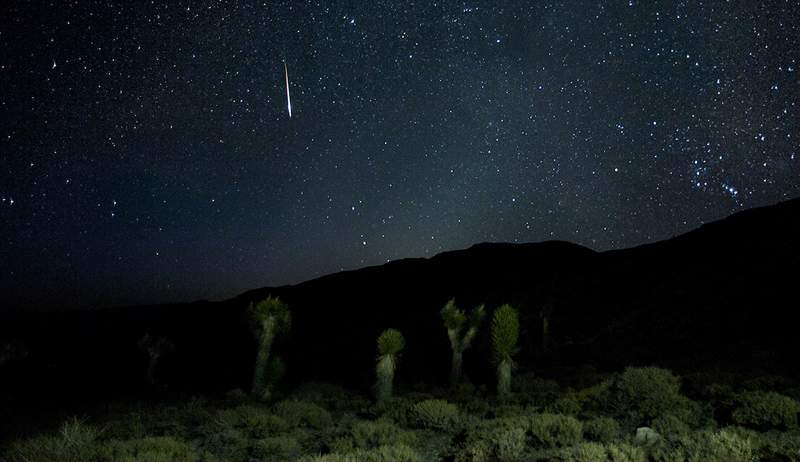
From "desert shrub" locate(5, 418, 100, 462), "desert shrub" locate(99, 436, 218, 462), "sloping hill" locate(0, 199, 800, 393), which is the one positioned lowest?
"sloping hill" locate(0, 199, 800, 393)

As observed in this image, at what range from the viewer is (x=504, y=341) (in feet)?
61.2

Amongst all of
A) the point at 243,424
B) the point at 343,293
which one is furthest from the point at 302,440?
the point at 343,293

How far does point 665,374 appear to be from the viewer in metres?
13.9

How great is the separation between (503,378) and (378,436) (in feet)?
29.4

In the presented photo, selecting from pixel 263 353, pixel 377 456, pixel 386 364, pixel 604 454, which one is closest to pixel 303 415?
pixel 386 364

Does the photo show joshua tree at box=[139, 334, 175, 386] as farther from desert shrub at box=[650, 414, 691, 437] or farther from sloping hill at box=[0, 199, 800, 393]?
desert shrub at box=[650, 414, 691, 437]

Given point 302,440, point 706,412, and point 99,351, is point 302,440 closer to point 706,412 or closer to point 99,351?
point 706,412

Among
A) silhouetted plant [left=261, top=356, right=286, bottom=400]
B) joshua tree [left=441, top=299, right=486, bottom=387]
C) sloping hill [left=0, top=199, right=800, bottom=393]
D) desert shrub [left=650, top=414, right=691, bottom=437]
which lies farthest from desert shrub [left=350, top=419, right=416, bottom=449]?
sloping hill [left=0, top=199, right=800, bottom=393]

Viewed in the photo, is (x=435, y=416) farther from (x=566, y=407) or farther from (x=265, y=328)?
(x=265, y=328)

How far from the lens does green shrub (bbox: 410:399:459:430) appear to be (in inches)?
461

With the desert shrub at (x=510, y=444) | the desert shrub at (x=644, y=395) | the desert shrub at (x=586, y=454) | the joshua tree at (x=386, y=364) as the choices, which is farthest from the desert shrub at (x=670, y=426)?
the joshua tree at (x=386, y=364)

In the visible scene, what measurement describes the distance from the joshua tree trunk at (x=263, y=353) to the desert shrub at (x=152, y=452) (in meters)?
11.7

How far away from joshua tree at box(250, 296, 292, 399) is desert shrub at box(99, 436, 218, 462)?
11776 mm

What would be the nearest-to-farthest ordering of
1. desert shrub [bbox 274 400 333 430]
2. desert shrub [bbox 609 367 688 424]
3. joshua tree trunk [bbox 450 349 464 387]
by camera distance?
desert shrub [bbox 609 367 688 424]
desert shrub [bbox 274 400 333 430]
joshua tree trunk [bbox 450 349 464 387]
